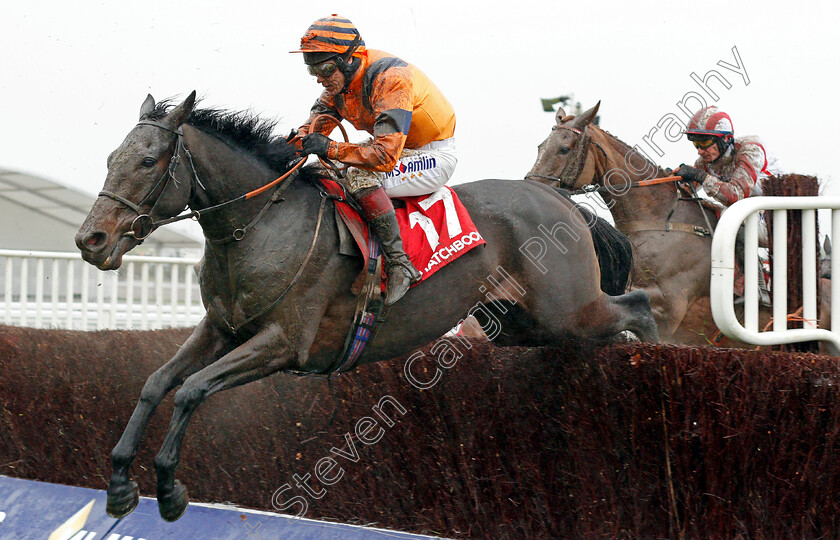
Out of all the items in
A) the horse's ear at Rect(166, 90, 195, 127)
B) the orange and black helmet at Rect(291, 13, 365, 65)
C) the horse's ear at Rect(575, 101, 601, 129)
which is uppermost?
the orange and black helmet at Rect(291, 13, 365, 65)

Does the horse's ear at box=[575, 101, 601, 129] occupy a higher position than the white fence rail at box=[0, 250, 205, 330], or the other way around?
the horse's ear at box=[575, 101, 601, 129]

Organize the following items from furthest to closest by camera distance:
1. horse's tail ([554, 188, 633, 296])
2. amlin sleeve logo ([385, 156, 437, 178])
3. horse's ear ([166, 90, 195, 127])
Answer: horse's tail ([554, 188, 633, 296]) → amlin sleeve logo ([385, 156, 437, 178]) → horse's ear ([166, 90, 195, 127])

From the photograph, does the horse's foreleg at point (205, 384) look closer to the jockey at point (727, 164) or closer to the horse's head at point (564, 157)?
the horse's head at point (564, 157)

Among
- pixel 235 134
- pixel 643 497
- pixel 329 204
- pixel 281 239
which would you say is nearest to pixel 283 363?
pixel 281 239

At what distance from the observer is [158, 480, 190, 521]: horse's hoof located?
3148 mm

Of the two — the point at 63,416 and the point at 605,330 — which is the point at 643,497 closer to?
the point at 605,330

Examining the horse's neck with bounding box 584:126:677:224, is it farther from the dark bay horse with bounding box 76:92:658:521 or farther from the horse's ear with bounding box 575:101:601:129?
the dark bay horse with bounding box 76:92:658:521

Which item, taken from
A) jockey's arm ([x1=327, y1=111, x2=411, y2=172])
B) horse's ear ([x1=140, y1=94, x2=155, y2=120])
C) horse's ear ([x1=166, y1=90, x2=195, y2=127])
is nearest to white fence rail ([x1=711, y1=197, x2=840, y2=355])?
jockey's arm ([x1=327, y1=111, x2=411, y2=172])

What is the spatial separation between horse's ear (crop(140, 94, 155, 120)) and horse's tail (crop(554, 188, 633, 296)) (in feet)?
7.37

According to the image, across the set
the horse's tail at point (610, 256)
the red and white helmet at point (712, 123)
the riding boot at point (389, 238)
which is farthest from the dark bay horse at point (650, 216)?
the riding boot at point (389, 238)

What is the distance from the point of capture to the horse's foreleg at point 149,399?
3.12 m

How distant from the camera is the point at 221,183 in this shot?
347cm

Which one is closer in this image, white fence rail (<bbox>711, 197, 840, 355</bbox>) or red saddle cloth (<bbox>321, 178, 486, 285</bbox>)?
white fence rail (<bbox>711, 197, 840, 355</bbox>)

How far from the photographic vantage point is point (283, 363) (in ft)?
11.2
